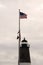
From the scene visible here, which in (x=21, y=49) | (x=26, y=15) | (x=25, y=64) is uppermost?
(x=26, y=15)

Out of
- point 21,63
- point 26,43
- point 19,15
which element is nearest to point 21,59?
point 21,63

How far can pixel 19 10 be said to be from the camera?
1542 inches

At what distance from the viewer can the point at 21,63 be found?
1718 inches

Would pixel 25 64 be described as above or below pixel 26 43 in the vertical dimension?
below

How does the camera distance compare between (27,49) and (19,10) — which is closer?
(19,10)

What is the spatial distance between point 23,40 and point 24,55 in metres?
3.60

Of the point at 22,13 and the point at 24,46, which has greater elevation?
the point at 22,13

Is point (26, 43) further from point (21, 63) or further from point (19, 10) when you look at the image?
point (19, 10)

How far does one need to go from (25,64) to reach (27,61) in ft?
2.76

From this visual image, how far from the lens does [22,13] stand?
3828 cm

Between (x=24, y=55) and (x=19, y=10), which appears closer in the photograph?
(x=19, y=10)

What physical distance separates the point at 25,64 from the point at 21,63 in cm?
97

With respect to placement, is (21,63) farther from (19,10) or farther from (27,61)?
(19,10)

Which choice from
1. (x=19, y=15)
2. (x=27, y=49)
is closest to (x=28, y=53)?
(x=27, y=49)
